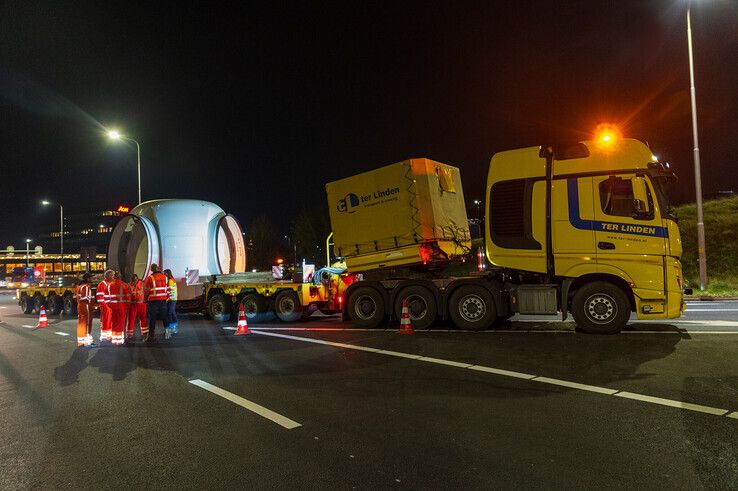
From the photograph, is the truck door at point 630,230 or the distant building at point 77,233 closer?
the truck door at point 630,230

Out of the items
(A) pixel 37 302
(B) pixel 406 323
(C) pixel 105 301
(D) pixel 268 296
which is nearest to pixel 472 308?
(B) pixel 406 323

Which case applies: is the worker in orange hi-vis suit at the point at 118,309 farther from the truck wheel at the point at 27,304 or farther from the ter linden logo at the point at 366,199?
the truck wheel at the point at 27,304

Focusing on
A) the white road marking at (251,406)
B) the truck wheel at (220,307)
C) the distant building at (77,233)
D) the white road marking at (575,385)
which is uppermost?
the distant building at (77,233)

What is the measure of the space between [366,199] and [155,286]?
5.06 m

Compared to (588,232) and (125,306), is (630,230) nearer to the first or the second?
(588,232)

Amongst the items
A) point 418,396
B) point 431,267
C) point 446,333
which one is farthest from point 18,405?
point 431,267

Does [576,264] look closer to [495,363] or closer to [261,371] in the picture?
[495,363]

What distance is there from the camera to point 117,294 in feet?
32.5

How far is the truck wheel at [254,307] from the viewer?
13609 millimetres

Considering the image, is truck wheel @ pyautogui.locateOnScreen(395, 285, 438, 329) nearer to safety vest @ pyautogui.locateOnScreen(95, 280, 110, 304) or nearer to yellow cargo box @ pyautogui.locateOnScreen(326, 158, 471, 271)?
yellow cargo box @ pyautogui.locateOnScreen(326, 158, 471, 271)

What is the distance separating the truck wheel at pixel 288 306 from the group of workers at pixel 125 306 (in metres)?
2.96

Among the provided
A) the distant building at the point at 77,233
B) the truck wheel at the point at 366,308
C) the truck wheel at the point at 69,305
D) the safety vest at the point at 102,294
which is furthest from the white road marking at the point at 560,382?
the distant building at the point at 77,233

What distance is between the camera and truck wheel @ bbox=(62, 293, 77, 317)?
59.4 ft

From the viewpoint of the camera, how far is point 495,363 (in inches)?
264
